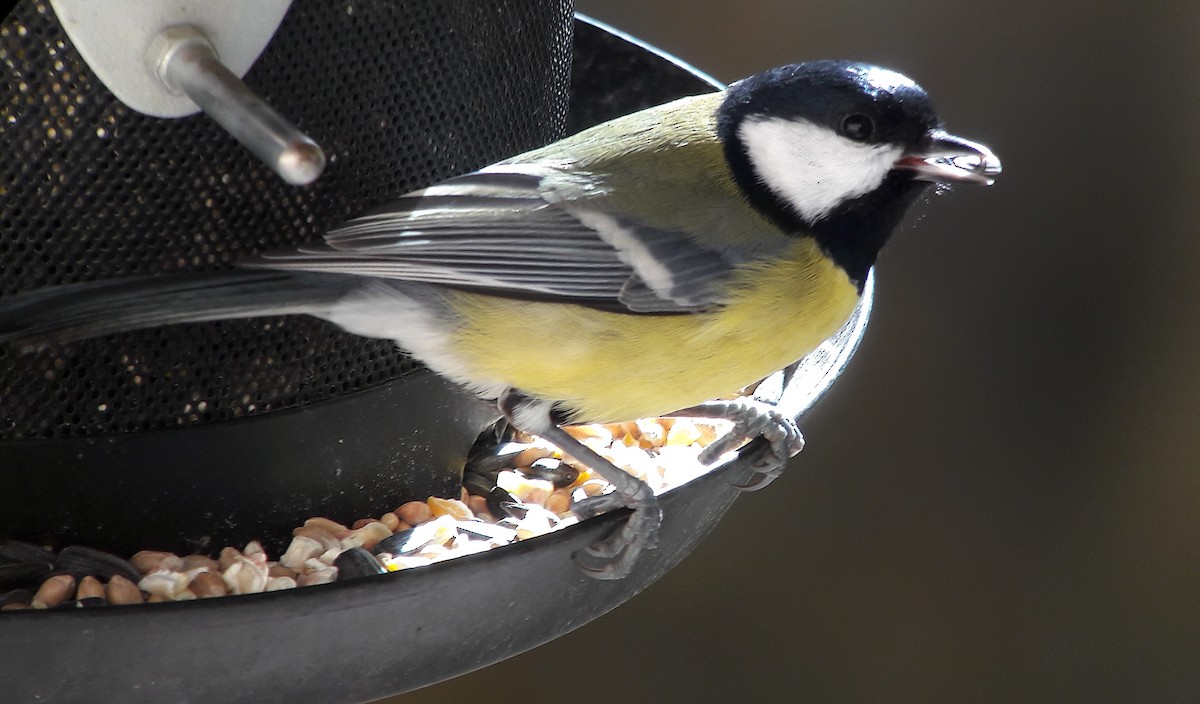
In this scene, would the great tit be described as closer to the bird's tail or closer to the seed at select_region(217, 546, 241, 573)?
the bird's tail

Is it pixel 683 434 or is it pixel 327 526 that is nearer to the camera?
pixel 327 526

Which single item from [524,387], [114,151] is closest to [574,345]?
[524,387]

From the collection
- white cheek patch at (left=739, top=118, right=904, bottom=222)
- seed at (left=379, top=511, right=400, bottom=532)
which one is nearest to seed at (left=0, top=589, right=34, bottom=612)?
seed at (left=379, top=511, right=400, bottom=532)

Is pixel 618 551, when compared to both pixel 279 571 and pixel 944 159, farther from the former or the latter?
pixel 944 159

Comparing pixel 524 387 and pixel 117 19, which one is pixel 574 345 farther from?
pixel 117 19

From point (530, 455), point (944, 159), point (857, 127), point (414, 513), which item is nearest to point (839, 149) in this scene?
point (857, 127)

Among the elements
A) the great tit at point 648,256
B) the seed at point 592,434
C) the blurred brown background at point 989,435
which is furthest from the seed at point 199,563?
the blurred brown background at point 989,435

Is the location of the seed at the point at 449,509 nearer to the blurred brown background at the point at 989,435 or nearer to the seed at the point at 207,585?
the seed at the point at 207,585
